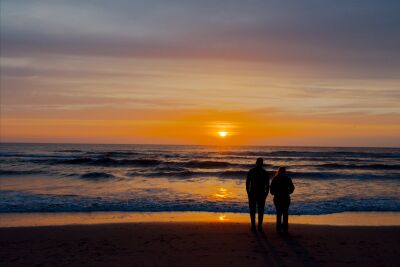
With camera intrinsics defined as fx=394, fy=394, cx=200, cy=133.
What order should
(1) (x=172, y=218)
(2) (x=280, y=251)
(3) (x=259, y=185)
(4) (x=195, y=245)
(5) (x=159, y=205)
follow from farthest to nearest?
1. (5) (x=159, y=205)
2. (1) (x=172, y=218)
3. (3) (x=259, y=185)
4. (4) (x=195, y=245)
5. (2) (x=280, y=251)

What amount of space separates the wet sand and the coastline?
94 centimetres

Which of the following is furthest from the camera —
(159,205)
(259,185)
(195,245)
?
(159,205)

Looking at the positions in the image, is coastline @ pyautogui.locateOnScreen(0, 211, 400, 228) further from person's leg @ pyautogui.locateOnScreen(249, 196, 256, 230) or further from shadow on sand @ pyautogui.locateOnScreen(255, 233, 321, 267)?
shadow on sand @ pyautogui.locateOnScreen(255, 233, 321, 267)

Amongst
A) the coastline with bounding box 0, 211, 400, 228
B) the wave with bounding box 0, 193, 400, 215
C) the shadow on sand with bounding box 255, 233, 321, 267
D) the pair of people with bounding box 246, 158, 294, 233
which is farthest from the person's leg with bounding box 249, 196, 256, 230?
the wave with bounding box 0, 193, 400, 215

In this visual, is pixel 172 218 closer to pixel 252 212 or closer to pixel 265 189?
pixel 252 212

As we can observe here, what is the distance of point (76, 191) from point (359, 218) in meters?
11.5

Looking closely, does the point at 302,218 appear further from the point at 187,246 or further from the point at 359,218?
the point at 187,246

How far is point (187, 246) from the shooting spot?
25.3 feet

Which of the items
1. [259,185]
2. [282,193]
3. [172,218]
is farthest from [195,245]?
[172,218]

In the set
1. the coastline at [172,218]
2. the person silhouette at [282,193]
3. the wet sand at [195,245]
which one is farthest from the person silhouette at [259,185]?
the coastline at [172,218]

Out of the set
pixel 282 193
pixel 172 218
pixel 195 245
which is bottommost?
pixel 172 218

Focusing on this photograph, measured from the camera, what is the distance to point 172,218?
1142 cm

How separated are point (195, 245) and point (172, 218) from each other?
3.72 meters

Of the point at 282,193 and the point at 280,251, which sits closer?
the point at 280,251
